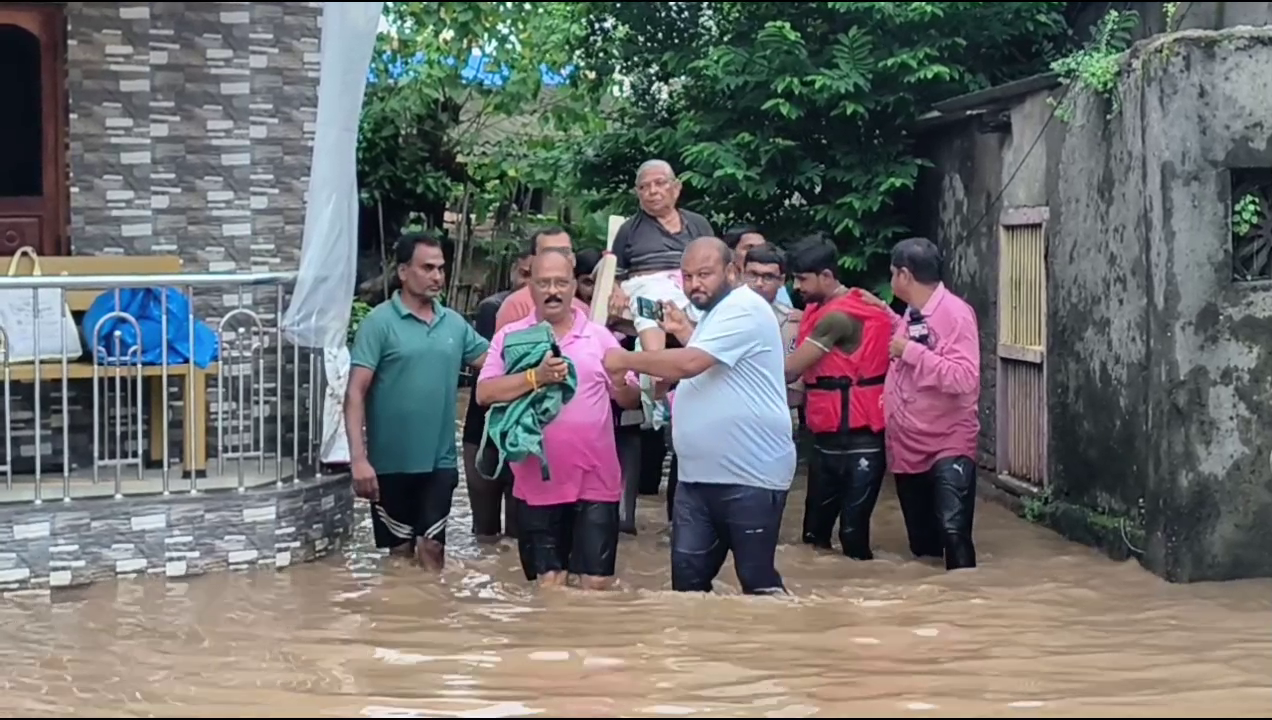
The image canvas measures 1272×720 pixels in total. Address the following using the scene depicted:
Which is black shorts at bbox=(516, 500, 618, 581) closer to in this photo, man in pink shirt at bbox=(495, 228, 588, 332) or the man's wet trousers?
man in pink shirt at bbox=(495, 228, 588, 332)

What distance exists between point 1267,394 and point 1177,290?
70 centimetres

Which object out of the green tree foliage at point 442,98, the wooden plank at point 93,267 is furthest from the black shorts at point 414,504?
the green tree foliage at point 442,98

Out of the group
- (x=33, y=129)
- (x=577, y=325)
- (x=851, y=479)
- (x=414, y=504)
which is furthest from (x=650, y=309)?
(x=33, y=129)

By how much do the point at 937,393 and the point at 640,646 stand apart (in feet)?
9.01

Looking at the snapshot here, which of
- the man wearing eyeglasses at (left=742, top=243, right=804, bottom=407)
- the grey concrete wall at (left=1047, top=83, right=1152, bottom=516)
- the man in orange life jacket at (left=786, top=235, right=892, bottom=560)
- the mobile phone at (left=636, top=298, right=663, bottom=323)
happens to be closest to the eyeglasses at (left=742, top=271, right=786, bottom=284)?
the man wearing eyeglasses at (left=742, top=243, right=804, bottom=407)

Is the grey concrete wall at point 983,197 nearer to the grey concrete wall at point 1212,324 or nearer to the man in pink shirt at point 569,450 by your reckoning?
the grey concrete wall at point 1212,324

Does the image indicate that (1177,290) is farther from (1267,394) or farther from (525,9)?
(525,9)

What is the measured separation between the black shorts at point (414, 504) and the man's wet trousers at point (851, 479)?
2085 millimetres

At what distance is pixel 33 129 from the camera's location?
30.8ft

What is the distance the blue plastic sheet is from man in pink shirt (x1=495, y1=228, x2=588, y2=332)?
5.06 feet

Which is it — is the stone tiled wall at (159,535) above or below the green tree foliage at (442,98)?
below

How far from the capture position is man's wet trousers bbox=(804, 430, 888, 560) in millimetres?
8938

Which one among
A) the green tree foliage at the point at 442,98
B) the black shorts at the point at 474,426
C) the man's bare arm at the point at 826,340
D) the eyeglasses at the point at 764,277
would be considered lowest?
the black shorts at the point at 474,426

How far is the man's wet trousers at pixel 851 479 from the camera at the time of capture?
8.94 m
